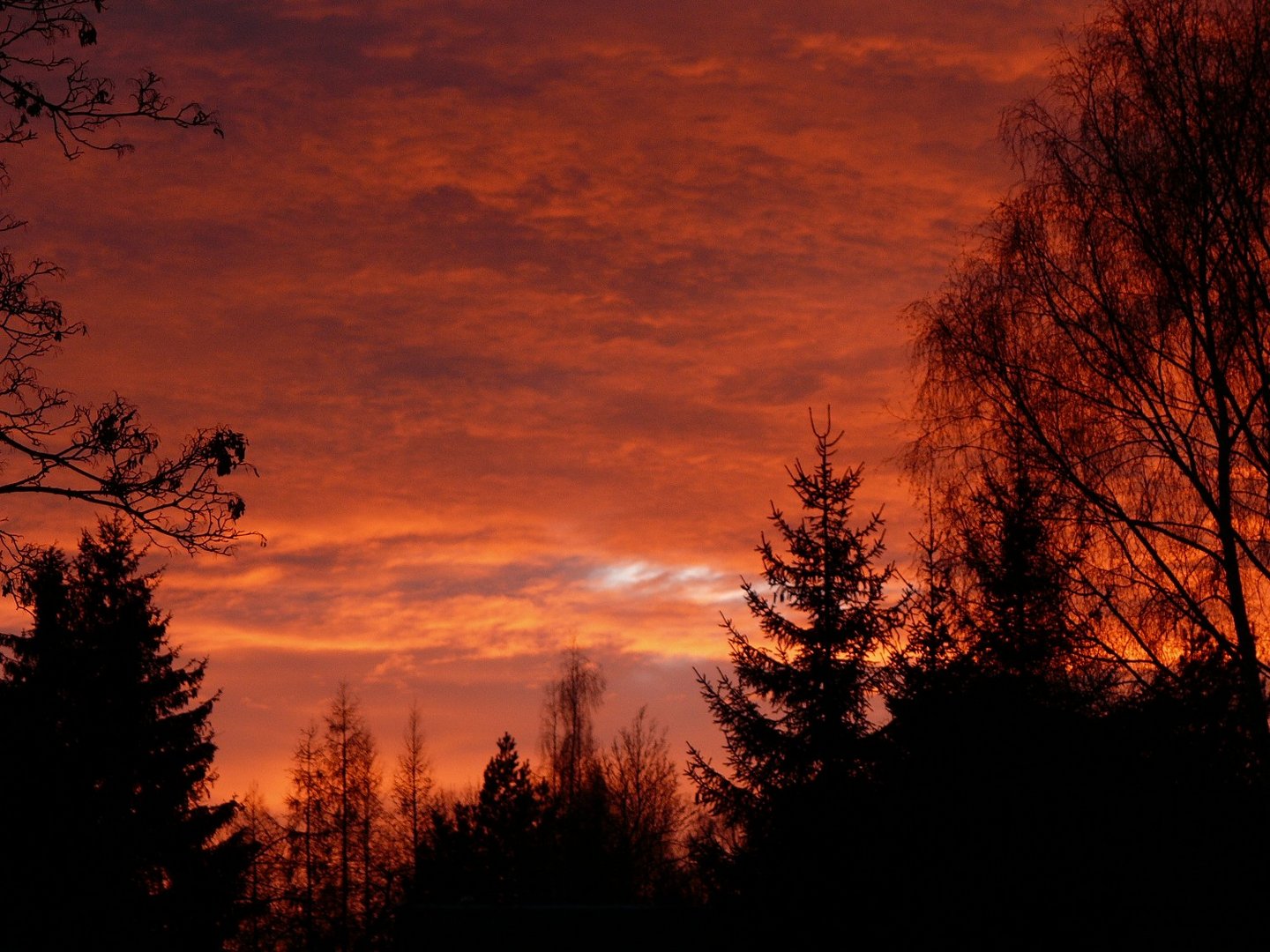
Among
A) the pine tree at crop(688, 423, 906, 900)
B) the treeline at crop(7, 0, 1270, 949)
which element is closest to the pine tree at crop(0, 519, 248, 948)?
the treeline at crop(7, 0, 1270, 949)

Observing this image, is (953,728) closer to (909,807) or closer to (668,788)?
(909,807)

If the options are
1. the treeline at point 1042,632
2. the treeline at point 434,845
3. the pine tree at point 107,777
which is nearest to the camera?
the treeline at point 1042,632

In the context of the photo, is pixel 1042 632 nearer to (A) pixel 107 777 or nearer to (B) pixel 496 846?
(A) pixel 107 777

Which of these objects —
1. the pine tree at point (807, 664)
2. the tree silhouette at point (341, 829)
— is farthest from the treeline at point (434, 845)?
the pine tree at point (807, 664)

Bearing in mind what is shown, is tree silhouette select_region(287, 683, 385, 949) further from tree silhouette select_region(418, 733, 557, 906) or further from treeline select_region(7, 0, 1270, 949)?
treeline select_region(7, 0, 1270, 949)

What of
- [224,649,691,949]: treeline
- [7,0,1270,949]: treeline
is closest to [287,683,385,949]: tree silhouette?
[224,649,691,949]: treeline

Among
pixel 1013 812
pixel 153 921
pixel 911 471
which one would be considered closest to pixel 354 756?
pixel 153 921

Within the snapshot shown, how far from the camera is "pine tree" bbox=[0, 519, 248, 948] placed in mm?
17656

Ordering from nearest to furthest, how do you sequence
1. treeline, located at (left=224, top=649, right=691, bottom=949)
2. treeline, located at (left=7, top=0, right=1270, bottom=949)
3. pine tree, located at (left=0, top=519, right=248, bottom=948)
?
1. treeline, located at (left=7, top=0, right=1270, bottom=949)
2. pine tree, located at (left=0, top=519, right=248, bottom=948)
3. treeline, located at (left=224, top=649, right=691, bottom=949)

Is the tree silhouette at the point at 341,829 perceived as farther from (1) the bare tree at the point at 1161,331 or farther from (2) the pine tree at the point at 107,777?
(1) the bare tree at the point at 1161,331

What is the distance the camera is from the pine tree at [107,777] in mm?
17656

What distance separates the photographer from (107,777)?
26.9 metres

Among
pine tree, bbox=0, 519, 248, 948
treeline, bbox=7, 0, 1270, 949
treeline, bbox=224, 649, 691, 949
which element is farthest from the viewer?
treeline, bbox=224, 649, 691, 949

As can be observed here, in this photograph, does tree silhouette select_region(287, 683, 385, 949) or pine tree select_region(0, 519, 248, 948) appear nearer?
pine tree select_region(0, 519, 248, 948)
